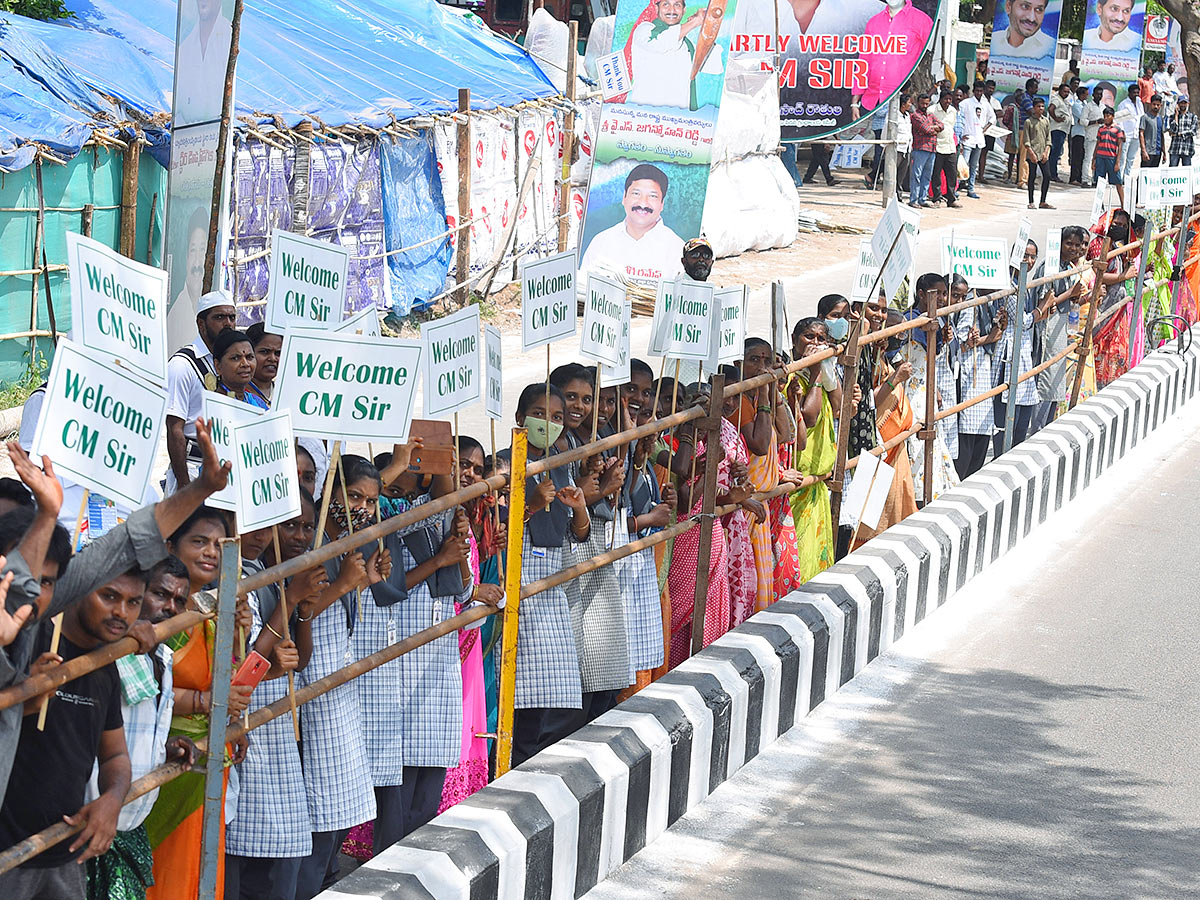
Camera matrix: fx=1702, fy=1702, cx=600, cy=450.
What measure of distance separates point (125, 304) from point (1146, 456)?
885cm

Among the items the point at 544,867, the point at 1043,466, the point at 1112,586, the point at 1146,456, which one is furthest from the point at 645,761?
the point at 1146,456

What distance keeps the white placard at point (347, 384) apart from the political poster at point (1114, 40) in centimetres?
2919

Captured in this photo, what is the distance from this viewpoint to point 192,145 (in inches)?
358

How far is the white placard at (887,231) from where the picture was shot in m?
7.34

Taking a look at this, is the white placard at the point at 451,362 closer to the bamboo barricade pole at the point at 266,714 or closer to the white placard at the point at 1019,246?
the bamboo barricade pole at the point at 266,714

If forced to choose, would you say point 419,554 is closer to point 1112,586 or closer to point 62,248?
point 1112,586

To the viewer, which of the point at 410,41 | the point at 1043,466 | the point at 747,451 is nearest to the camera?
the point at 747,451

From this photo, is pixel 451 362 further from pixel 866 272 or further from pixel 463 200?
pixel 463 200

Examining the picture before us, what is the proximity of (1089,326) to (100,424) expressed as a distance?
8350 mm

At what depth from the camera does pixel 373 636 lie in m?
4.87

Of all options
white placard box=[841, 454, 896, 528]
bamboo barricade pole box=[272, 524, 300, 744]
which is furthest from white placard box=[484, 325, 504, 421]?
white placard box=[841, 454, 896, 528]

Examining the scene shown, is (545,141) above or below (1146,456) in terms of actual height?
above

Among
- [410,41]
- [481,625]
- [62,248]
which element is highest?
[410,41]

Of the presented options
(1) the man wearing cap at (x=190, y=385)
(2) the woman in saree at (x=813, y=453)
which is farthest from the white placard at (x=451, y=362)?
(2) the woman in saree at (x=813, y=453)
